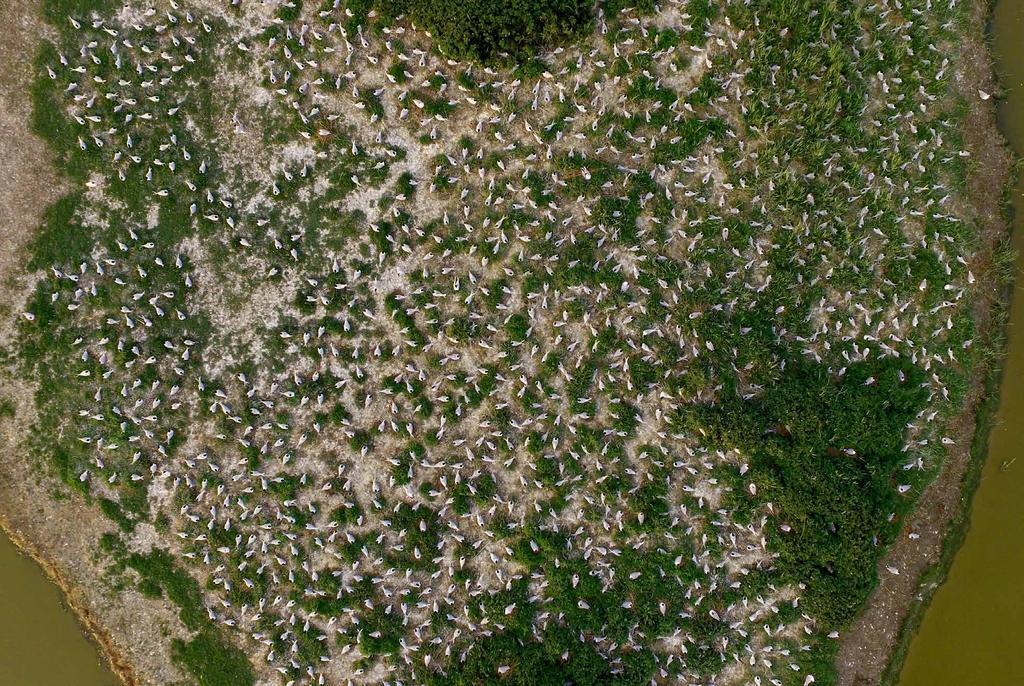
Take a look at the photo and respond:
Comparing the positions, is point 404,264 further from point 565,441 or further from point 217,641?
point 217,641

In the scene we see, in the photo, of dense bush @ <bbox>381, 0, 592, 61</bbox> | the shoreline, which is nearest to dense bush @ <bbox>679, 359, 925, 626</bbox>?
dense bush @ <bbox>381, 0, 592, 61</bbox>

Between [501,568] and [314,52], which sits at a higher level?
[314,52]

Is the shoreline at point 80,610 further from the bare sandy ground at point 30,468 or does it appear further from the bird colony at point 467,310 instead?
the bird colony at point 467,310

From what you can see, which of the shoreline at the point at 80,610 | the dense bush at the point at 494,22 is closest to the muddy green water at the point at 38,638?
A: the shoreline at the point at 80,610

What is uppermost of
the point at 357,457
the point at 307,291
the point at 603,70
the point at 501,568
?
the point at 603,70

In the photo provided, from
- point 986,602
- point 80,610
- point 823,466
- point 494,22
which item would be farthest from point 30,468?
point 986,602

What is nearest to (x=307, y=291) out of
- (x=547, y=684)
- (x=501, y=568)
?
(x=501, y=568)
